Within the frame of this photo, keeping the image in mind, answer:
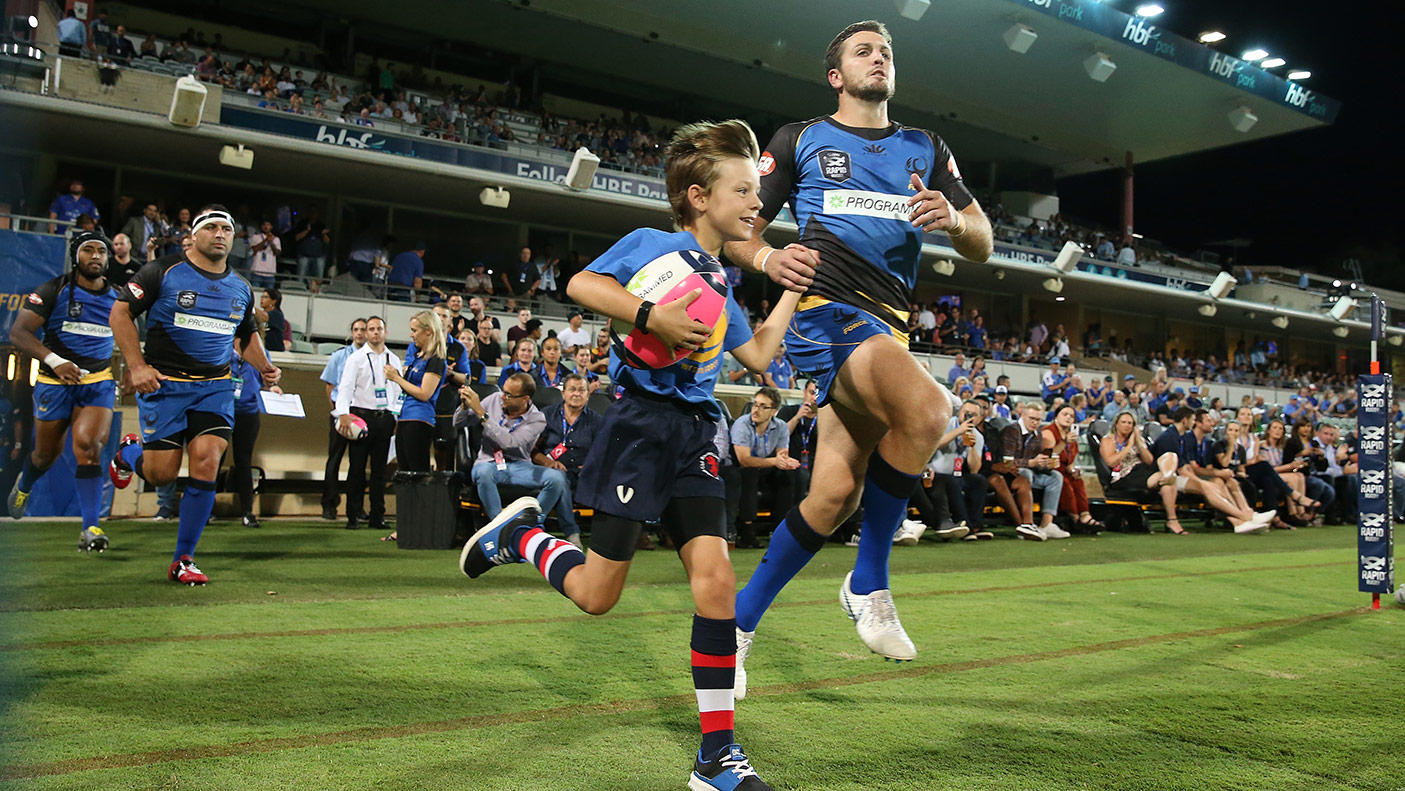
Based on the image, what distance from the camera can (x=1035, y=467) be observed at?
1166 cm

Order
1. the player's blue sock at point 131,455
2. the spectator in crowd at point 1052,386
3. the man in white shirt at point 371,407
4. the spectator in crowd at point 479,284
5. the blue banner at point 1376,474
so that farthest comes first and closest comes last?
1. the spectator in crowd at point 1052,386
2. the spectator in crowd at point 479,284
3. the man in white shirt at point 371,407
4. the player's blue sock at point 131,455
5. the blue banner at point 1376,474

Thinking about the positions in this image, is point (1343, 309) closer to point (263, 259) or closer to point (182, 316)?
point (263, 259)

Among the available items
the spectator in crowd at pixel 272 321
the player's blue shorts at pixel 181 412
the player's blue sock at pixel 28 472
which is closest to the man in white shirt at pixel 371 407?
the spectator in crowd at pixel 272 321

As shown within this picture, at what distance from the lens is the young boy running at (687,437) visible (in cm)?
255

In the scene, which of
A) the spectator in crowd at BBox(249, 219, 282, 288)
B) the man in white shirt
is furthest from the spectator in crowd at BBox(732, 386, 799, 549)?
the spectator in crowd at BBox(249, 219, 282, 288)

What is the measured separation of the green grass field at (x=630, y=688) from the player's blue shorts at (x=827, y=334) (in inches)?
47.6

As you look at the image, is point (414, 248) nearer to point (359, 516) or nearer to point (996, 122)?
point (359, 516)

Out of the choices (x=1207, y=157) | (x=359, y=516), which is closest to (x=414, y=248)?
(x=359, y=516)

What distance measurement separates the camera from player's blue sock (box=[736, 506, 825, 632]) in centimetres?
357

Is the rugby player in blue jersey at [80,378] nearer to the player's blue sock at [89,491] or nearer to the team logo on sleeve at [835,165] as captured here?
the player's blue sock at [89,491]

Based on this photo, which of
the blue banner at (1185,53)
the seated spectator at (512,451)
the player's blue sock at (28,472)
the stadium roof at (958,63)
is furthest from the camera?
the blue banner at (1185,53)

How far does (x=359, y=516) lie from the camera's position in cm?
1007

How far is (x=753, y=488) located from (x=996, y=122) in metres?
24.9

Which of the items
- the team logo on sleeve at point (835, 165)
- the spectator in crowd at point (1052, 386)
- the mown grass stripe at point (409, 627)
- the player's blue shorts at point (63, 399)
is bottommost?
the mown grass stripe at point (409, 627)
